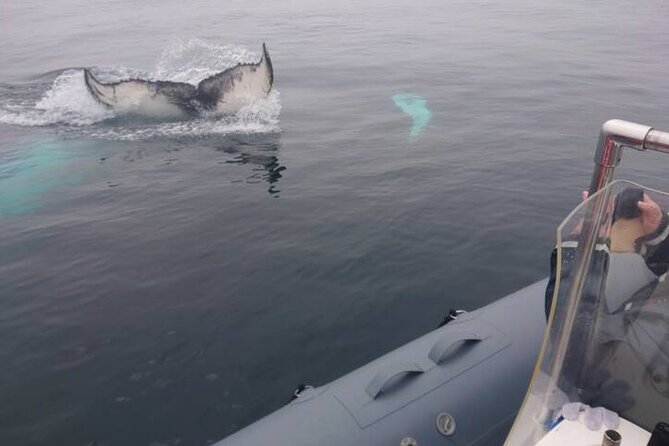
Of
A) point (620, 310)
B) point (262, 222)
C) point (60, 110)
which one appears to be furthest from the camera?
point (60, 110)

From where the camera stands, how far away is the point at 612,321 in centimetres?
274

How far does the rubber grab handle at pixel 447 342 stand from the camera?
14.8ft

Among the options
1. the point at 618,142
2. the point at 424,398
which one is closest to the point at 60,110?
the point at 424,398

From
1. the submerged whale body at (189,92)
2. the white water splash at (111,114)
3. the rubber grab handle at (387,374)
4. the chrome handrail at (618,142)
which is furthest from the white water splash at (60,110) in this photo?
the chrome handrail at (618,142)

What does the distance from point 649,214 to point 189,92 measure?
44.4ft

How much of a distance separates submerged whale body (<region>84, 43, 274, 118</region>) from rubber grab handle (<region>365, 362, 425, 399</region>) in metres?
11.2

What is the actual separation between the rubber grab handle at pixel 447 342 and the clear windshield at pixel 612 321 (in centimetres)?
181

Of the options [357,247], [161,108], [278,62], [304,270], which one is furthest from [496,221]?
[278,62]

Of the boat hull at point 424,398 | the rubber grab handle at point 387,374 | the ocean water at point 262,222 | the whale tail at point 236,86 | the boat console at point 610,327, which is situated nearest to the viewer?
the boat console at point 610,327

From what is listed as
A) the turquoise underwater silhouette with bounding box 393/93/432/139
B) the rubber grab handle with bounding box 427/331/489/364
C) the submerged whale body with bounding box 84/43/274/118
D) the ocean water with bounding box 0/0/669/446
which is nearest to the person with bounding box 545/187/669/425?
the rubber grab handle with bounding box 427/331/489/364

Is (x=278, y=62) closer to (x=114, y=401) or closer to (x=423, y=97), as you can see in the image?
(x=423, y=97)

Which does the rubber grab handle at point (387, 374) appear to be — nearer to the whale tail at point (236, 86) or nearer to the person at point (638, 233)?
the person at point (638, 233)

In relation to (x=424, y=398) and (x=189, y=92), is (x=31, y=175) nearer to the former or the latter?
(x=189, y=92)

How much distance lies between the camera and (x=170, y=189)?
10.9 metres
